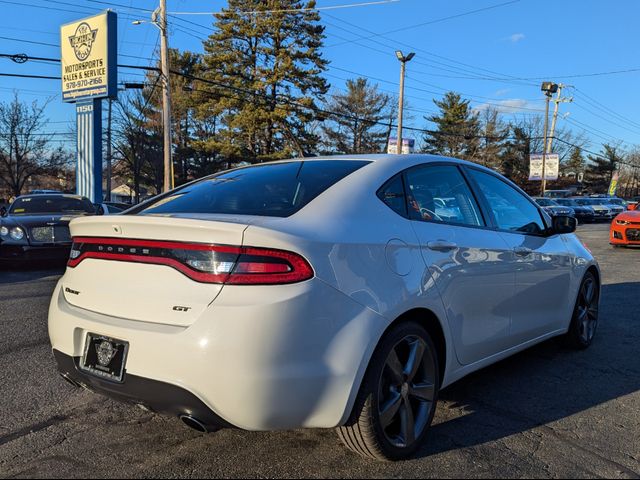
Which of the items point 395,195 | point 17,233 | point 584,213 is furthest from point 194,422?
point 584,213

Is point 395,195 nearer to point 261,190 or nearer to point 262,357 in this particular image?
point 261,190

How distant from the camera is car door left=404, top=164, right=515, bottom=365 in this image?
2975 millimetres

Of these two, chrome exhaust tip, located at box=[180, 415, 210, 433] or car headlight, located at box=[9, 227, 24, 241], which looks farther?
car headlight, located at box=[9, 227, 24, 241]

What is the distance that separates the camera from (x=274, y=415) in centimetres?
226

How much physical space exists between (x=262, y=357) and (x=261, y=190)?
113 centimetres

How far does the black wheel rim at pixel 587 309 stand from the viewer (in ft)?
15.7

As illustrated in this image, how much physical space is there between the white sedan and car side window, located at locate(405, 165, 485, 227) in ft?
0.05

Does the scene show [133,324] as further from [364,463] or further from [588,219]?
[588,219]

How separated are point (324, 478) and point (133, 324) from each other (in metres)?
1.14

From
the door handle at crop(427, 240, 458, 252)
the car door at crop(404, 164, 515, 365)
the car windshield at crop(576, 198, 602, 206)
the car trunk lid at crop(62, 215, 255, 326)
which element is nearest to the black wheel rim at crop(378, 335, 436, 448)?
the car door at crop(404, 164, 515, 365)

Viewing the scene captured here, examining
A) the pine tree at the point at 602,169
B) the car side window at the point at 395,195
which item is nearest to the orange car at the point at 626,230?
the car side window at the point at 395,195

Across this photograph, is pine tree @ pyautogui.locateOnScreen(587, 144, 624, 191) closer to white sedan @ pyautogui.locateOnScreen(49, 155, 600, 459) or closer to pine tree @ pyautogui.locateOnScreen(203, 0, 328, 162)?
pine tree @ pyautogui.locateOnScreen(203, 0, 328, 162)

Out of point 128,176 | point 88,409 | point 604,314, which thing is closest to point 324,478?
point 88,409

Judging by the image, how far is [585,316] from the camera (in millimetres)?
4844
